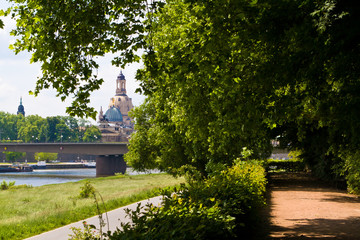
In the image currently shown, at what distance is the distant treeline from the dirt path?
15026 cm

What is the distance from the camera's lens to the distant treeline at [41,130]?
164375 mm

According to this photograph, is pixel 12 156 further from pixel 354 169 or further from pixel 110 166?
pixel 354 169

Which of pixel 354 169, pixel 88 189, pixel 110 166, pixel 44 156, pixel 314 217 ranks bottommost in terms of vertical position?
pixel 110 166

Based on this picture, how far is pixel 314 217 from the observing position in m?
14.3

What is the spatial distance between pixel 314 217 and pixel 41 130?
525ft

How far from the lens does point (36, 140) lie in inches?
6565

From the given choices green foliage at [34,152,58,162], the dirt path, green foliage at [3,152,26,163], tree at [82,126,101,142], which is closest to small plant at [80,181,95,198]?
the dirt path

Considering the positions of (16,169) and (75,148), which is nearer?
(75,148)

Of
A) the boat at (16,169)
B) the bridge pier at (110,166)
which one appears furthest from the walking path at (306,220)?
the boat at (16,169)

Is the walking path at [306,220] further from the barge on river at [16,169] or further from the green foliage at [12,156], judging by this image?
the green foliage at [12,156]

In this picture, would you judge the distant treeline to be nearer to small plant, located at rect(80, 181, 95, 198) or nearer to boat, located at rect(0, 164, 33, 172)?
boat, located at rect(0, 164, 33, 172)

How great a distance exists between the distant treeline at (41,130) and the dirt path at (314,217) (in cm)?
15026

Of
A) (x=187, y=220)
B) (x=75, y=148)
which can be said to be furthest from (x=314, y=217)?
(x=75, y=148)

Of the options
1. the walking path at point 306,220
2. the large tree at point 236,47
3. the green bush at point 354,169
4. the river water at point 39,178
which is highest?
the large tree at point 236,47
